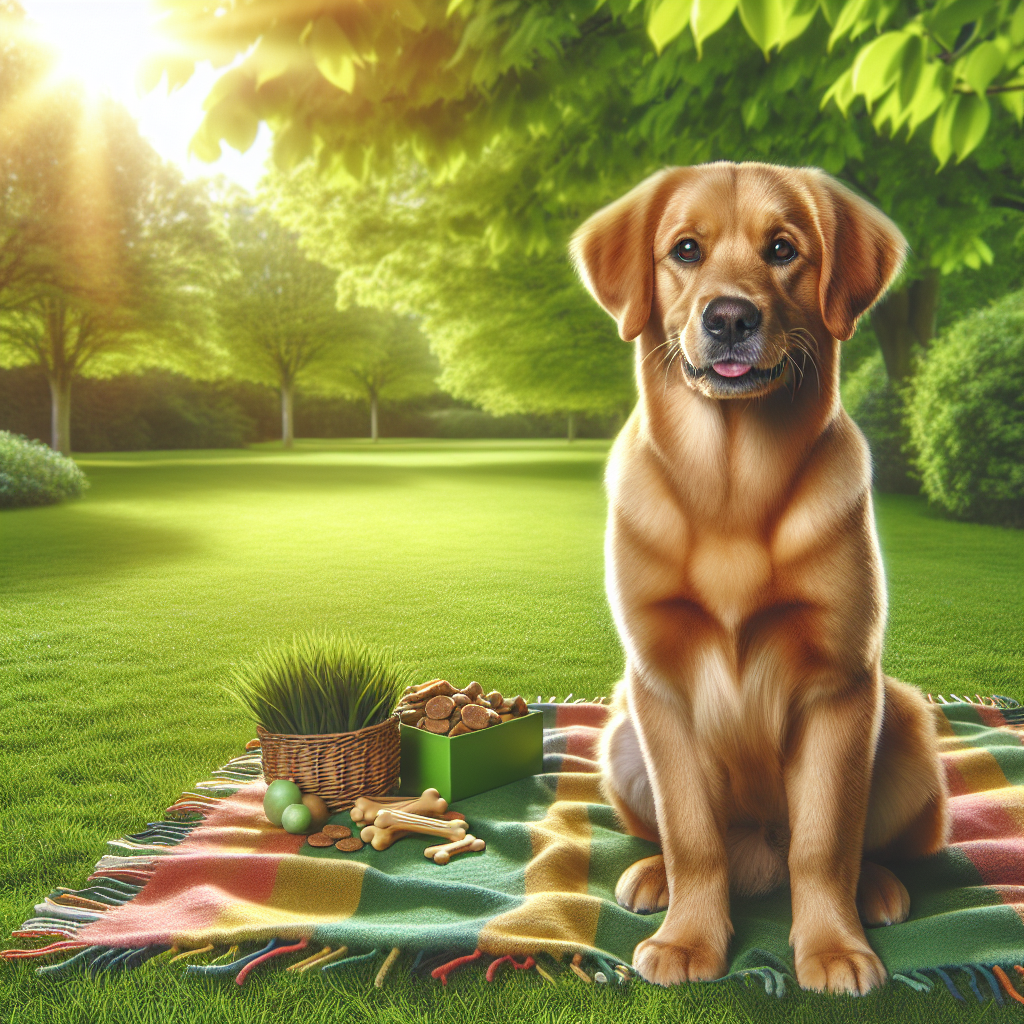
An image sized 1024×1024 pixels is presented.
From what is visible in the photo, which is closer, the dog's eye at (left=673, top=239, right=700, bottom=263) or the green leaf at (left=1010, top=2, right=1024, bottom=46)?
the dog's eye at (left=673, top=239, right=700, bottom=263)

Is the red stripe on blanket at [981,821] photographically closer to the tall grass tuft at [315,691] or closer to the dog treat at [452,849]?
the dog treat at [452,849]

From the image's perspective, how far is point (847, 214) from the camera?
2.15 metres

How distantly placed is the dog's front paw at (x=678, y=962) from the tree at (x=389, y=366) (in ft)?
122

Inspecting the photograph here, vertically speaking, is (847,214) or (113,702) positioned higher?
(847,214)

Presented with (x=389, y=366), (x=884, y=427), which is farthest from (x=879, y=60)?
(x=389, y=366)

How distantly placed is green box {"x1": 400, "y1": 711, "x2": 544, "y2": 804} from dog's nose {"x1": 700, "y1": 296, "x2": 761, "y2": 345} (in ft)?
6.03

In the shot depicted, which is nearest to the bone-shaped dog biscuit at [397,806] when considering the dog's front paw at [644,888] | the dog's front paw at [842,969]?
the dog's front paw at [644,888]

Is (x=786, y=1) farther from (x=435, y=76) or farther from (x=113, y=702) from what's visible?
(x=113, y=702)

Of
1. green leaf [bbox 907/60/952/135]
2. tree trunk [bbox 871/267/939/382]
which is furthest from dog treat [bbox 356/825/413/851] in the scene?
tree trunk [bbox 871/267/939/382]

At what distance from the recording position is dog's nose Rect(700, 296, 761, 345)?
192cm

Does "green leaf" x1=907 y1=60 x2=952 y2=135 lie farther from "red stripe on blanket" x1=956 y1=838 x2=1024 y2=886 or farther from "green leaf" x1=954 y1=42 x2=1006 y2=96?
"red stripe on blanket" x1=956 y1=838 x2=1024 y2=886

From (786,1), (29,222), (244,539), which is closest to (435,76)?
(786,1)

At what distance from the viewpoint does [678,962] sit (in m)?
2.07

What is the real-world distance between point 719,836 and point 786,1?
100 inches
